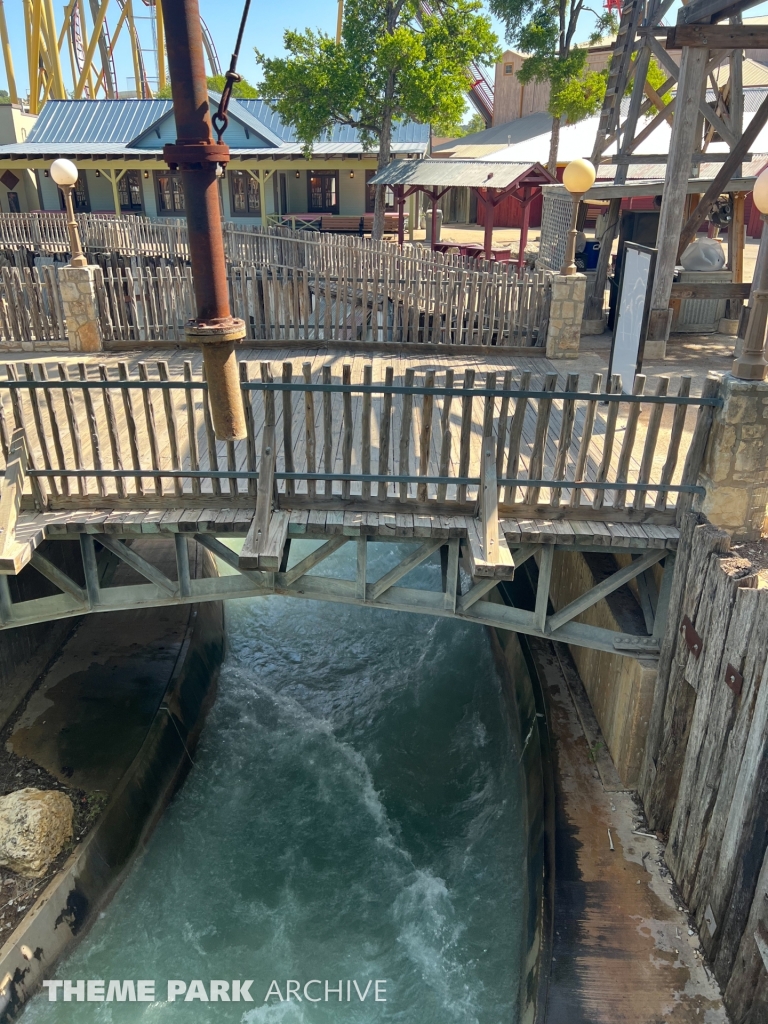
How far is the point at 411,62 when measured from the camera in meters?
19.4


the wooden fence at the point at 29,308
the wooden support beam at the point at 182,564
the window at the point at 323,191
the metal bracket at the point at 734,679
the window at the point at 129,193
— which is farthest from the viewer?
the window at the point at 129,193

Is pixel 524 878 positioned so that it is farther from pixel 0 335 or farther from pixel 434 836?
pixel 0 335

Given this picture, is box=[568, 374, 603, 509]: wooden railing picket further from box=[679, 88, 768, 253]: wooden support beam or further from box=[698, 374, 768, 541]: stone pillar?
box=[679, 88, 768, 253]: wooden support beam

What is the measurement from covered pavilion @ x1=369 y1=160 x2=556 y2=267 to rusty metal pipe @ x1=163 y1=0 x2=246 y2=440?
14.0m

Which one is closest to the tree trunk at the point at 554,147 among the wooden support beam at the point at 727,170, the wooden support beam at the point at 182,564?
the wooden support beam at the point at 727,170

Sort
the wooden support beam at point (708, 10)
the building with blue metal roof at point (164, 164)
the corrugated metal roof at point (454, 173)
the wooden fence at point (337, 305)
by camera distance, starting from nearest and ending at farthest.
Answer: the wooden support beam at point (708, 10) → the wooden fence at point (337, 305) → the corrugated metal roof at point (454, 173) → the building with blue metal roof at point (164, 164)

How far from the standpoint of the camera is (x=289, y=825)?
312 inches

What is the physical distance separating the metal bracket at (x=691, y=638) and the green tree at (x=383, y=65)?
18305 millimetres

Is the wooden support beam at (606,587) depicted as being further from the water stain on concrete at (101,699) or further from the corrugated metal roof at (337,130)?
the corrugated metal roof at (337,130)

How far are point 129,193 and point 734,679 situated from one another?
3308 cm

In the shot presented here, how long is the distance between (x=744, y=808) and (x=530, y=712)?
11.4 feet

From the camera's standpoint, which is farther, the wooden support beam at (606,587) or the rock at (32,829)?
the rock at (32,829)

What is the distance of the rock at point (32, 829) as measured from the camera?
6457mm

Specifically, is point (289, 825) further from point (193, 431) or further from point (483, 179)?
point (483, 179)
